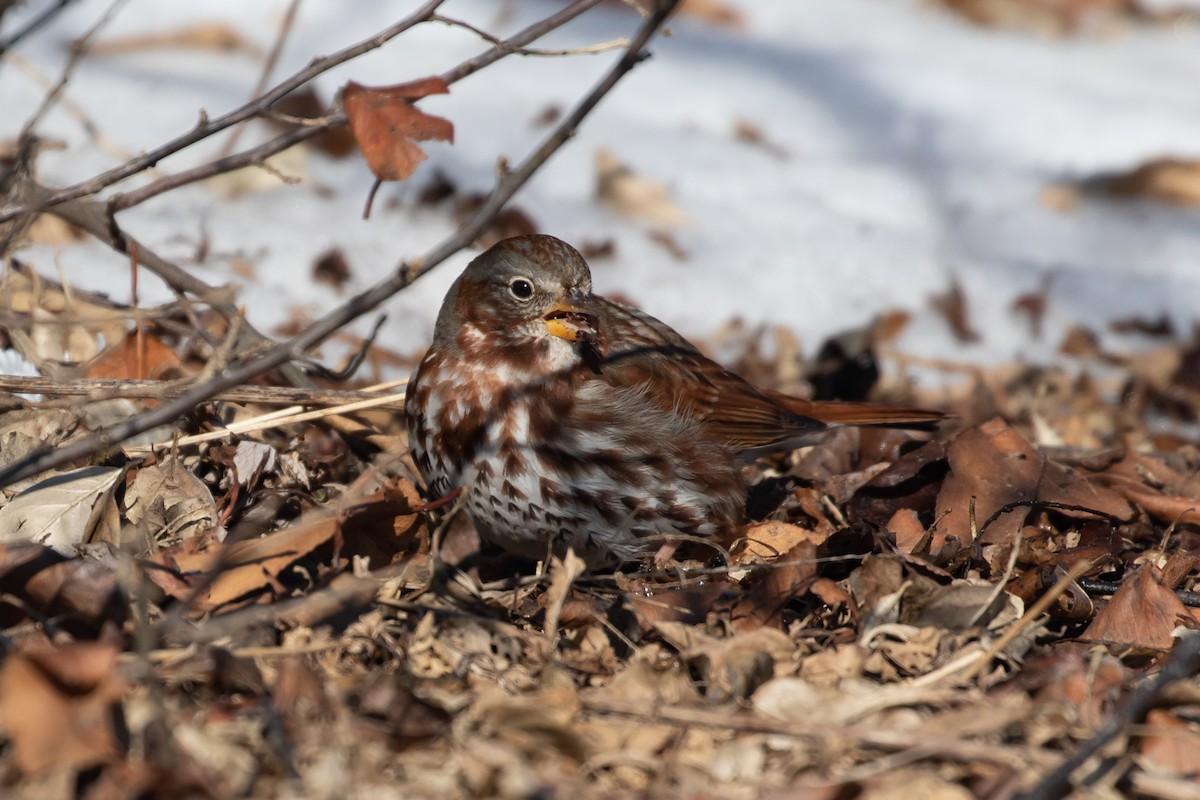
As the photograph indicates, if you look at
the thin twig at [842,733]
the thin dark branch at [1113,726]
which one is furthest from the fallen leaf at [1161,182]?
the thin twig at [842,733]

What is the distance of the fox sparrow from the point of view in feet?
12.1

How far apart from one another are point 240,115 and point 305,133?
301mm

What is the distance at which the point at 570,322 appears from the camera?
12.8 ft

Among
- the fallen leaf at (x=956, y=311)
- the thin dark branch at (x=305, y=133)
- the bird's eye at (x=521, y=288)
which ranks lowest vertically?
the fallen leaf at (x=956, y=311)

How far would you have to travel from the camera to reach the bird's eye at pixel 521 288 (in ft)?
12.9

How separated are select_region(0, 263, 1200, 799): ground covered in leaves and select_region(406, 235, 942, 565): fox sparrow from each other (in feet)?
0.59

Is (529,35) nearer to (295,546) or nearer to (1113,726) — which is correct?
(295,546)

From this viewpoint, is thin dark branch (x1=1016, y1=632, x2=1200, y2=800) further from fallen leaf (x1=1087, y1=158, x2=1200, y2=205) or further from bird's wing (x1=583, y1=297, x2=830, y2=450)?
fallen leaf (x1=1087, y1=158, x2=1200, y2=205)

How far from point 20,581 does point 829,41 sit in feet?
21.9

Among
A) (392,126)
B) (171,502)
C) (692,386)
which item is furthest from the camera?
(692,386)

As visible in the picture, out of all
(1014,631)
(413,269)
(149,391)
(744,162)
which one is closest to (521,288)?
(149,391)

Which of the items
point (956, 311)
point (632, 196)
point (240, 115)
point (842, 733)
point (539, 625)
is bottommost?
point (956, 311)

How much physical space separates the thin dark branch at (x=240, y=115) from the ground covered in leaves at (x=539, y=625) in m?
0.40

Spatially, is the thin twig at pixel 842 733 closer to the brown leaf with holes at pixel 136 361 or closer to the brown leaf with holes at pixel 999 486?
Result: the brown leaf with holes at pixel 999 486
